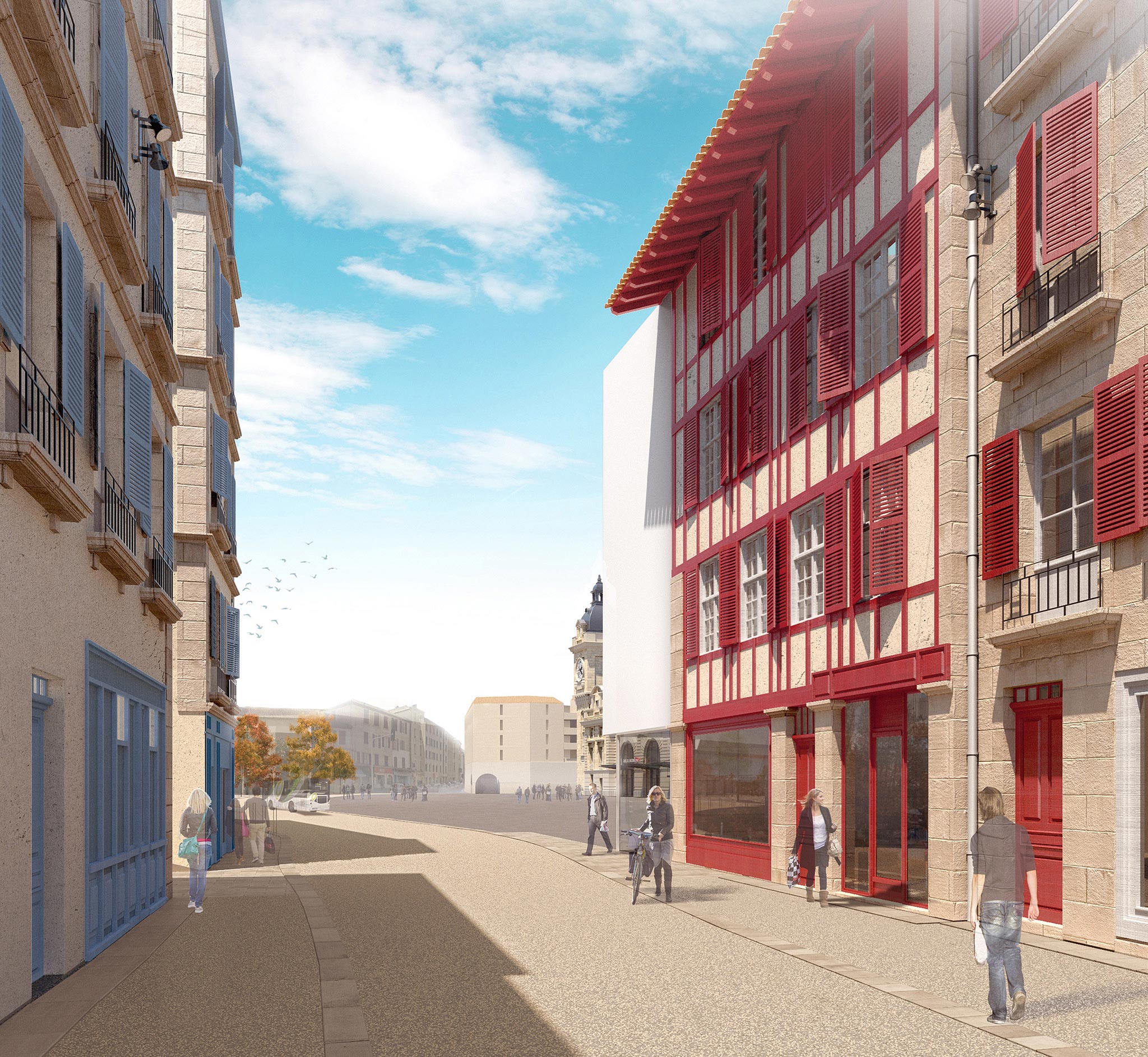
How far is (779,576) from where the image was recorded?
21906 millimetres

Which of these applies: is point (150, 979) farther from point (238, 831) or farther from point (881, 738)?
point (238, 831)

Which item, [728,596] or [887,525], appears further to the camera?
[728,596]

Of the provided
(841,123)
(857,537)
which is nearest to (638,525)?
(857,537)

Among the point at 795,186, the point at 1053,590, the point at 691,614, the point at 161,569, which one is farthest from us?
the point at 691,614

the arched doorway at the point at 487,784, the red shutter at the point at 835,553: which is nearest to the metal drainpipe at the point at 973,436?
the red shutter at the point at 835,553

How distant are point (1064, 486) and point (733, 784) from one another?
11425mm

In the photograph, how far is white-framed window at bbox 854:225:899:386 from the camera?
715 inches

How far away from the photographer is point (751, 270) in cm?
2372

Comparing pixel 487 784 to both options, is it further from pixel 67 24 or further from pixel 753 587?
pixel 67 24

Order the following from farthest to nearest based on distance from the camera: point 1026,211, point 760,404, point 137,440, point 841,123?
point 760,404 < point 841,123 < point 137,440 < point 1026,211

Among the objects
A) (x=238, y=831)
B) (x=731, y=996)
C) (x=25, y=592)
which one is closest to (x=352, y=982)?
(x=731, y=996)

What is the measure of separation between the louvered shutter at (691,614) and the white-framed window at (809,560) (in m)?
5.30

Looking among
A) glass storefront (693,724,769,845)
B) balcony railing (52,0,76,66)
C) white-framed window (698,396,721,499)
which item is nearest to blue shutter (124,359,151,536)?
balcony railing (52,0,76,66)

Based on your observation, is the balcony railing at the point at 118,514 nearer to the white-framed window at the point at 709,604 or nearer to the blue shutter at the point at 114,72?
the blue shutter at the point at 114,72
